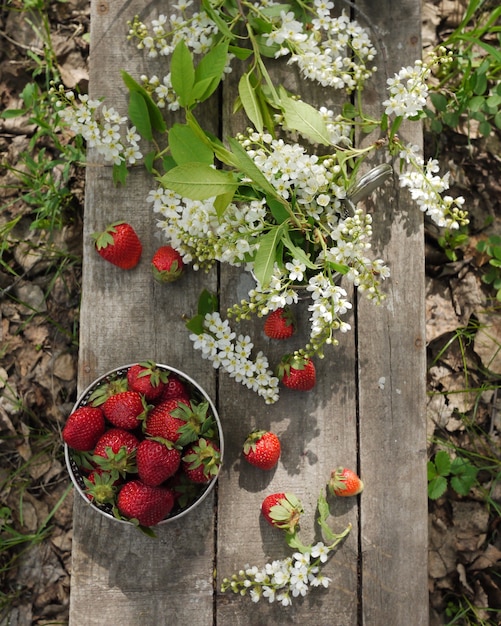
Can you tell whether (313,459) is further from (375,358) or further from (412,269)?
(412,269)

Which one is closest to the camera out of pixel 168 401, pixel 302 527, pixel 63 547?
pixel 168 401

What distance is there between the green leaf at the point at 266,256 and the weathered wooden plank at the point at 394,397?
416mm

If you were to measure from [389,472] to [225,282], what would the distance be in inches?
25.0

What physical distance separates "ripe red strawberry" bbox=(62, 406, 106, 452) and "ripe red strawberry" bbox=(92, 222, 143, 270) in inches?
14.8

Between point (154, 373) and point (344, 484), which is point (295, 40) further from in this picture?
point (344, 484)

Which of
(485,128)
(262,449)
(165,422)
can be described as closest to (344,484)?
(262,449)

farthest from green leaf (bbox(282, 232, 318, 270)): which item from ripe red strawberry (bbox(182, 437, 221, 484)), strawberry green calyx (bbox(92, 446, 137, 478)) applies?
strawberry green calyx (bbox(92, 446, 137, 478))

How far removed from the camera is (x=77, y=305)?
210 centimetres

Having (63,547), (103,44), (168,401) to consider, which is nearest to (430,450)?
(168,401)

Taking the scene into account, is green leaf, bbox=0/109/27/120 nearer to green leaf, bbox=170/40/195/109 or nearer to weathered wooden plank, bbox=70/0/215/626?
weathered wooden plank, bbox=70/0/215/626

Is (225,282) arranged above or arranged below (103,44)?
below

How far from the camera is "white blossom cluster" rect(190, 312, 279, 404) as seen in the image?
5.31 feet

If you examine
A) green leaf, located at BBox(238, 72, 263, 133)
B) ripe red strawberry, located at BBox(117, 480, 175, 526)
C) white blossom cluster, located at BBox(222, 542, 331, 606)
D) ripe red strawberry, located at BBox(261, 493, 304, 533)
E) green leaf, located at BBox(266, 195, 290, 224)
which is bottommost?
white blossom cluster, located at BBox(222, 542, 331, 606)

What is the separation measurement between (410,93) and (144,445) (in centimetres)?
99
